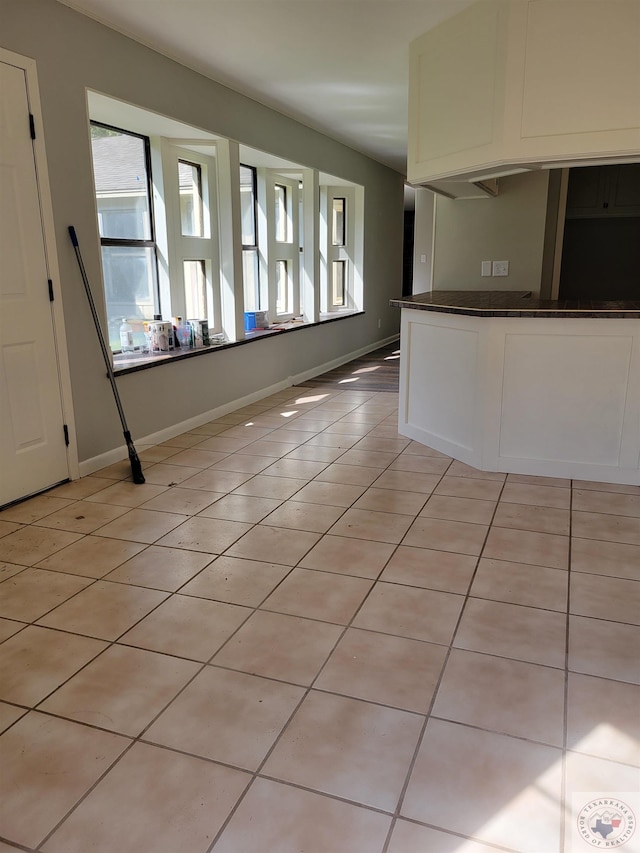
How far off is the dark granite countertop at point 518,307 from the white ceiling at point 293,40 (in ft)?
5.03

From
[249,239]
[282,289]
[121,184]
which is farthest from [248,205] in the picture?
[121,184]

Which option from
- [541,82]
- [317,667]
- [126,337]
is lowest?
[317,667]

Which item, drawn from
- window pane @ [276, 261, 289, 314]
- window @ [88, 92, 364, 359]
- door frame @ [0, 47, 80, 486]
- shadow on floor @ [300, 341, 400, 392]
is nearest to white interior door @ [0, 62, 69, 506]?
door frame @ [0, 47, 80, 486]

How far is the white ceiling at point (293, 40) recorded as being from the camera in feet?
10.8

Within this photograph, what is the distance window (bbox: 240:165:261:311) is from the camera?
595cm

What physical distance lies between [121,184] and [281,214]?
2564mm

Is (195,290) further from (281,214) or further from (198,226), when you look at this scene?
(281,214)

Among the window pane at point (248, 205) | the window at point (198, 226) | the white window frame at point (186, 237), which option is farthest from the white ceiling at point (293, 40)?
the window pane at point (248, 205)

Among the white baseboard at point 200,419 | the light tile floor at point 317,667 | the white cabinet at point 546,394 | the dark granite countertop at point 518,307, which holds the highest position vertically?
the dark granite countertop at point 518,307

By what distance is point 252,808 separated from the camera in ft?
4.61

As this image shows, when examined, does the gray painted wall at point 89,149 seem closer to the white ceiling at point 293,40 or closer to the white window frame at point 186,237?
the white ceiling at point 293,40

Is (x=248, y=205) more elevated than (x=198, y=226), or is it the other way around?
(x=248, y=205)

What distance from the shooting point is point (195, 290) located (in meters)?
5.09

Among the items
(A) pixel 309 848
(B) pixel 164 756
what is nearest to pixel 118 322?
(B) pixel 164 756
